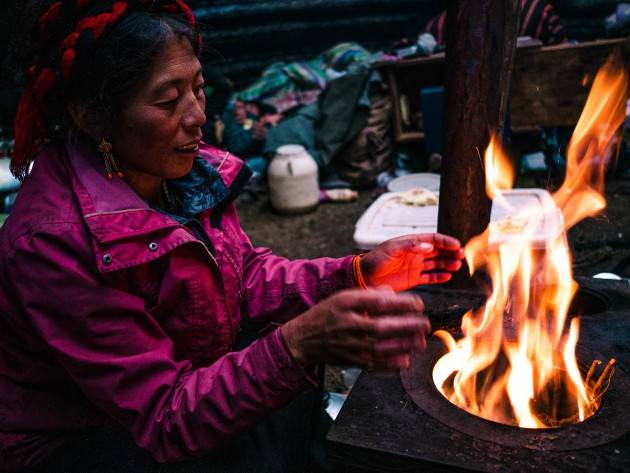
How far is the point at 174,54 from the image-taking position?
1599 millimetres

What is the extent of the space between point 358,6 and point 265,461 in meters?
6.75

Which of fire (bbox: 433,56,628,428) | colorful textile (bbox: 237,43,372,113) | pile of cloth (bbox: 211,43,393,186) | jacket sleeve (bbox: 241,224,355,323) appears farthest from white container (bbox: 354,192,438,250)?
colorful textile (bbox: 237,43,372,113)

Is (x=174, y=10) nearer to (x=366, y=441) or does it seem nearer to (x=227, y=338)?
(x=227, y=338)

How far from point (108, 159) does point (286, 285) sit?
861 millimetres

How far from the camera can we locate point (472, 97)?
184 centimetres

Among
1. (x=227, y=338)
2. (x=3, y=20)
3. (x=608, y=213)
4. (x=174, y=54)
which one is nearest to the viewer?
(x=174, y=54)

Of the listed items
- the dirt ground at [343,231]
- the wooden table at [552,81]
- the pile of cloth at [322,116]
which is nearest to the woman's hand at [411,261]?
the dirt ground at [343,231]

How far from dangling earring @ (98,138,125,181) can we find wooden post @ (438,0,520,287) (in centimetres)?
117

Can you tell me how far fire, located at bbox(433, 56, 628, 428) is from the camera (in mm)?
1812

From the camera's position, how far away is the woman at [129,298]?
1420 millimetres

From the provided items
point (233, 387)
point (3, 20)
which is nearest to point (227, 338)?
point (233, 387)

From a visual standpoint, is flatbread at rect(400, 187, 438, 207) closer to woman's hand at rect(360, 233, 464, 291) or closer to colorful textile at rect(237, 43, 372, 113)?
woman's hand at rect(360, 233, 464, 291)

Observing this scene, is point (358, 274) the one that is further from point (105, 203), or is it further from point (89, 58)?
point (89, 58)

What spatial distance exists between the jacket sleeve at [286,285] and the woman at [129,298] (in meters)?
0.28
